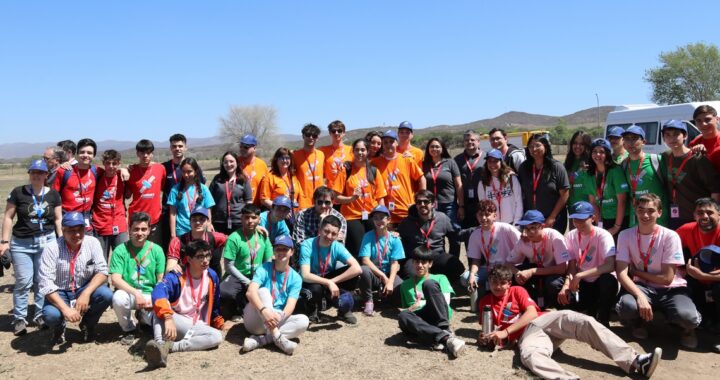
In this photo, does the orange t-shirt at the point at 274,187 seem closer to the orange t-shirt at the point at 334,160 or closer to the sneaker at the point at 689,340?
the orange t-shirt at the point at 334,160

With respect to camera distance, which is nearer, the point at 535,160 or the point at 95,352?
the point at 95,352

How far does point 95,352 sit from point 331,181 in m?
3.78

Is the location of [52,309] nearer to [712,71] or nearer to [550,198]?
[550,198]

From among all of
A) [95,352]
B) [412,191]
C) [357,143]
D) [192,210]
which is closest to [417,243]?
[412,191]

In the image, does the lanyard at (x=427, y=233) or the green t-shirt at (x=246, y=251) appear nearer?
the green t-shirt at (x=246, y=251)

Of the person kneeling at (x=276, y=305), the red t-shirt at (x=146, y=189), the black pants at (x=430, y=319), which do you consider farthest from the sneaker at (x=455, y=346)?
the red t-shirt at (x=146, y=189)

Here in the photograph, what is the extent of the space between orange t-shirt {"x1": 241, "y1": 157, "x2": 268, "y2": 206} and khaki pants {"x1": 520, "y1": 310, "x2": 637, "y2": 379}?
163 inches

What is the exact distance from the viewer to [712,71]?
1984 inches

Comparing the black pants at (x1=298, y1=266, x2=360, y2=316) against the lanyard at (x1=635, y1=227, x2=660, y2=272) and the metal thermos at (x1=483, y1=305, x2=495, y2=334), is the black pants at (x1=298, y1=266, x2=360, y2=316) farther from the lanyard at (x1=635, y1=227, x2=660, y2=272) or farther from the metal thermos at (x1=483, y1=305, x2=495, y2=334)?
the lanyard at (x1=635, y1=227, x2=660, y2=272)

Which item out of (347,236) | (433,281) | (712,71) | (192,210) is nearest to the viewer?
(433,281)

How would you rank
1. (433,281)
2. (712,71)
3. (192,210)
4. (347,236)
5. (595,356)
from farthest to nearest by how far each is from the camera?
1. (712,71)
2. (347,236)
3. (192,210)
4. (433,281)
5. (595,356)

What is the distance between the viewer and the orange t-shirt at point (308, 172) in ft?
25.5

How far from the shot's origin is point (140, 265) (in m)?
6.12

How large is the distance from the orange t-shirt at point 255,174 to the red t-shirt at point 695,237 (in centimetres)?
533
